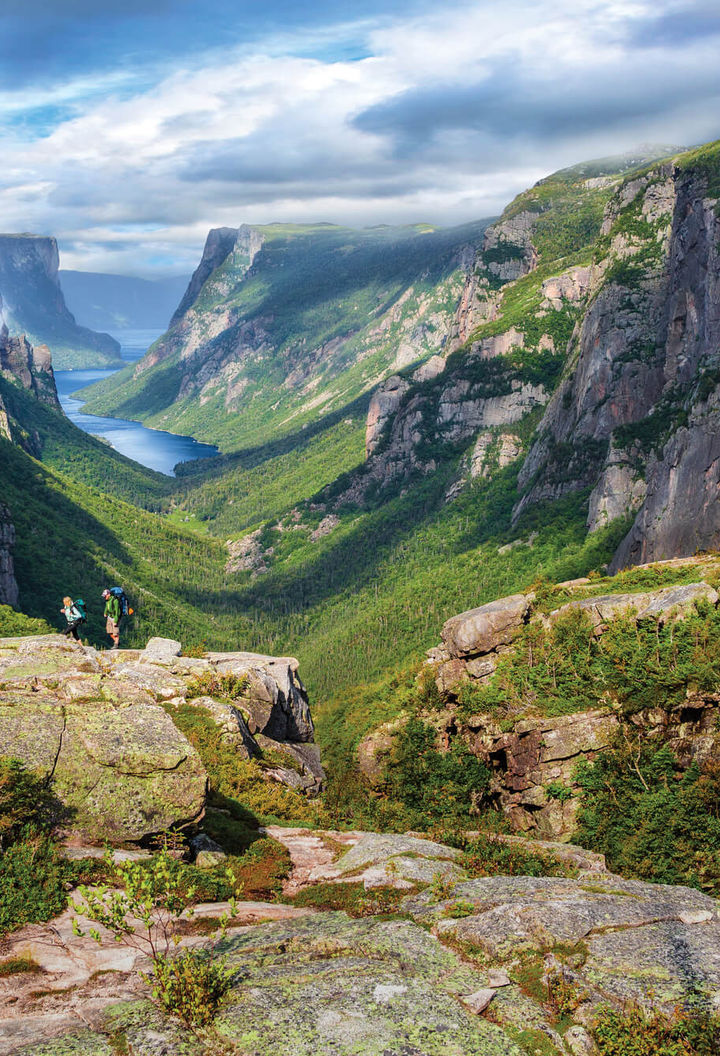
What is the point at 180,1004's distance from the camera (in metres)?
13.4

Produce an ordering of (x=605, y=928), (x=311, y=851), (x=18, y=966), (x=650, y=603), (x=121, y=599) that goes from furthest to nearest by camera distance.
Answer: (x=650, y=603) < (x=121, y=599) < (x=311, y=851) < (x=605, y=928) < (x=18, y=966)

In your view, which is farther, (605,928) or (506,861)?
(506,861)

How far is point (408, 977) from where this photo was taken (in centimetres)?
1536

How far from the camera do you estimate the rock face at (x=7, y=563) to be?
140 m

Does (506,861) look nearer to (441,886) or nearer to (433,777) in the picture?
(441,886)

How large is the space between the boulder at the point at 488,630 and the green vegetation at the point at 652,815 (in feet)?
53.7

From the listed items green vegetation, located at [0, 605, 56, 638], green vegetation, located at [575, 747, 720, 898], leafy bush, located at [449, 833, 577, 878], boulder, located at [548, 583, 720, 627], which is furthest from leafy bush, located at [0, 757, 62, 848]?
green vegetation, located at [0, 605, 56, 638]

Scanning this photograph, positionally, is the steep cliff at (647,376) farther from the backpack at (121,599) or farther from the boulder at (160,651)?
the backpack at (121,599)

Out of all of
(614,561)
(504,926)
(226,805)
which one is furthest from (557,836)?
(614,561)

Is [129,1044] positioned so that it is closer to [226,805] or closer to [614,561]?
[226,805]

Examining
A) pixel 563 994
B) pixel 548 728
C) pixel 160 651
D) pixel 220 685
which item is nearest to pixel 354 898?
pixel 563 994

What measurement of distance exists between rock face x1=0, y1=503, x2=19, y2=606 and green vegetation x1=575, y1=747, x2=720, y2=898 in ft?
398

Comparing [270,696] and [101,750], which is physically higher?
[101,750]

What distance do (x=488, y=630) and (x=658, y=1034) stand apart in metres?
44.1
